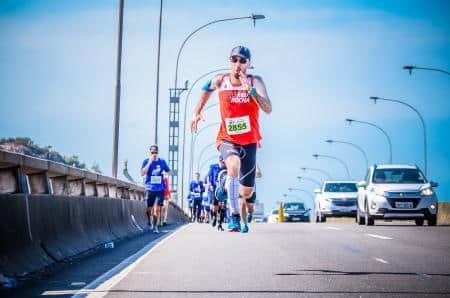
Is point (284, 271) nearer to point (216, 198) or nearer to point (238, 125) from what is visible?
point (238, 125)

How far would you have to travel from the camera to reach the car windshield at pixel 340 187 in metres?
39.4

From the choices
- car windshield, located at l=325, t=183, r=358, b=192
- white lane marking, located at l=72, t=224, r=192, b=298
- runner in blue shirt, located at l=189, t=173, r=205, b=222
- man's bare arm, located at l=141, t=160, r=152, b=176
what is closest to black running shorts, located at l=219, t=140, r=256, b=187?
white lane marking, located at l=72, t=224, r=192, b=298

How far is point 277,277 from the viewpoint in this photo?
913 cm

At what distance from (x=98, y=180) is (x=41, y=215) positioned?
5.04m

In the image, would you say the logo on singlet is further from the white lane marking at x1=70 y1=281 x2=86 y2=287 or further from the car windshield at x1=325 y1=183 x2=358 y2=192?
the car windshield at x1=325 y1=183 x2=358 y2=192

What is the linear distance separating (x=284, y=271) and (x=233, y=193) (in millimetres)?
1622

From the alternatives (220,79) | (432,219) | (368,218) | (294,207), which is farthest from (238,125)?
(294,207)

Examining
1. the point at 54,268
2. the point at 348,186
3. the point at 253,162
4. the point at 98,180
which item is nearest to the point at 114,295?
the point at 54,268

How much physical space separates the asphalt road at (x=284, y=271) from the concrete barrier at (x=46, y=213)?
0.97 meters

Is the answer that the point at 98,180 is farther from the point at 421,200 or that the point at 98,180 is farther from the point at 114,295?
the point at 421,200

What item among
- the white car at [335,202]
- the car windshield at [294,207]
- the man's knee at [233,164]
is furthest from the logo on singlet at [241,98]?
the car windshield at [294,207]

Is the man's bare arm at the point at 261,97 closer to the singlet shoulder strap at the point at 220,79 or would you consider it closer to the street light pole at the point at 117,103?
the singlet shoulder strap at the point at 220,79

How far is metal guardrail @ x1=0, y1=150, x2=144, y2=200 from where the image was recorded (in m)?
9.54

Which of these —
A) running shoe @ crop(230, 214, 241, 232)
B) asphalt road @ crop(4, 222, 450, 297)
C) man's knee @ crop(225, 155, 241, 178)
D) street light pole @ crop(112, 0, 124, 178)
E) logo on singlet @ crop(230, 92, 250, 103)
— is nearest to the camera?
asphalt road @ crop(4, 222, 450, 297)
